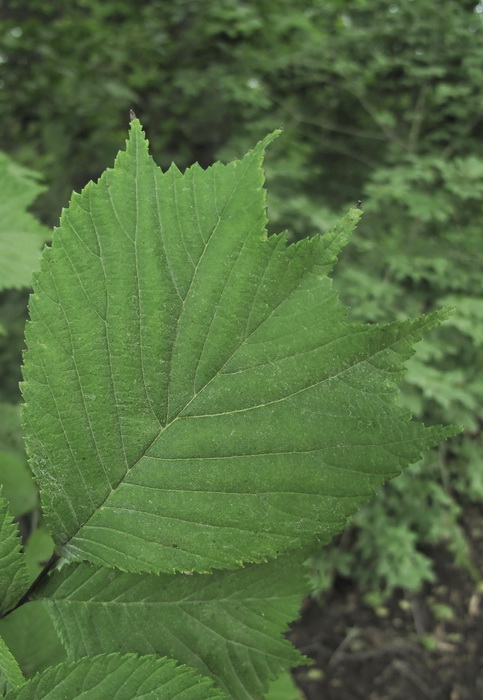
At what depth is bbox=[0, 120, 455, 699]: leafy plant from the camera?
19.0 inches

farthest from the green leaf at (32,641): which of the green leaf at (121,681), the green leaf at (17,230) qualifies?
the green leaf at (17,230)

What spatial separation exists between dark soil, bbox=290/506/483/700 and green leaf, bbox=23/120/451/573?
3304 mm

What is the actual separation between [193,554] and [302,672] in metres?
3.39

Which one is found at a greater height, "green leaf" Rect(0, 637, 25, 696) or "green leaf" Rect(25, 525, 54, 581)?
"green leaf" Rect(0, 637, 25, 696)

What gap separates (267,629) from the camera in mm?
606

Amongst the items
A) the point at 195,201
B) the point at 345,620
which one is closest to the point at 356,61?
the point at 345,620

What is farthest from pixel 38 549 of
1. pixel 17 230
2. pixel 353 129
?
pixel 353 129

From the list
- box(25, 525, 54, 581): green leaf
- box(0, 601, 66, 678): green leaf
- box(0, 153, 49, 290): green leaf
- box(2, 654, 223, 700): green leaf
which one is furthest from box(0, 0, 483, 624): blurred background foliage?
box(2, 654, 223, 700): green leaf

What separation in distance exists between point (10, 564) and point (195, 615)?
0.60ft

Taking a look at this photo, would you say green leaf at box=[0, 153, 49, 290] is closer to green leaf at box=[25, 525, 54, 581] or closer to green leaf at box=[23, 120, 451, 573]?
green leaf at box=[25, 525, 54, 581]

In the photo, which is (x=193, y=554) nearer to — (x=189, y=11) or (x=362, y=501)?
(x=362, y=501)

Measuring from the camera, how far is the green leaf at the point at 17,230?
1.08 metres

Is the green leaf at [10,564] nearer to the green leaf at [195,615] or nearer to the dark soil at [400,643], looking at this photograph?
the green leaf at [195,615]

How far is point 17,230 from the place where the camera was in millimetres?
1221
